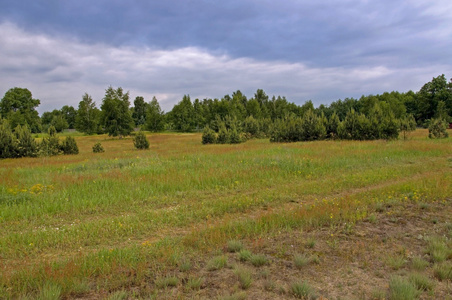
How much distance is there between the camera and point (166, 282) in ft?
13.2

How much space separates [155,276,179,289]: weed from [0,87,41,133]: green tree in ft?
278

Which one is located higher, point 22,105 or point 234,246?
point 22,105

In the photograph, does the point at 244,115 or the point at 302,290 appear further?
the point at 244,115

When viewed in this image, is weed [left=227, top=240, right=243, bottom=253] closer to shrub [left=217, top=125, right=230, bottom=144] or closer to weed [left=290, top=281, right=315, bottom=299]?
weed [left=290, top=281, right=315, bottom=299]

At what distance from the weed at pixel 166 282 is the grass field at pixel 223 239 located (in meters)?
0.01

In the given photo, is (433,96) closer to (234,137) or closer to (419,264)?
(234,137)

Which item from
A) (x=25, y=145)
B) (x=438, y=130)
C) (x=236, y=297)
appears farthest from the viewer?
(x=438, y=130)

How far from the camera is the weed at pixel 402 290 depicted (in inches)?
139

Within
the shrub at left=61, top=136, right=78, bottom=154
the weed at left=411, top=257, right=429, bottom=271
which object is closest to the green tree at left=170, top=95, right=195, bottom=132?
the shrub at left=61, top=136, right=78, bottom=154

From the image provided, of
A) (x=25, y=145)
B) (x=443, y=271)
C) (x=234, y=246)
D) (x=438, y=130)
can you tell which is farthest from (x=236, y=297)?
(x=438, y=130)

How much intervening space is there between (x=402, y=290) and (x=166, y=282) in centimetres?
309

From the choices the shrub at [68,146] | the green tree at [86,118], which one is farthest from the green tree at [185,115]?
the shrub at [68,146]

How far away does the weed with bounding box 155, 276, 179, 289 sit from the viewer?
399cm

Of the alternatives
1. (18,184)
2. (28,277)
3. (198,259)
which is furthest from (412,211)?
(18,184)
